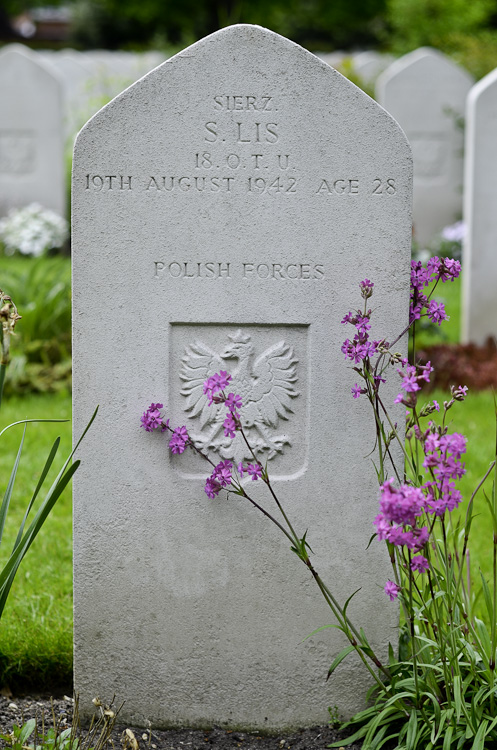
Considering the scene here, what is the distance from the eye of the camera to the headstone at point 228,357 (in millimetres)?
2283

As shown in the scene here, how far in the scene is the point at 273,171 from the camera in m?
2.31

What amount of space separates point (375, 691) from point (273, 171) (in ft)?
4.78

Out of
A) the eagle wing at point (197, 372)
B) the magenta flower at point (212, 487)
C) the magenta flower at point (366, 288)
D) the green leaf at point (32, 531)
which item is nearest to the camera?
the green leaf at point (32, 531)

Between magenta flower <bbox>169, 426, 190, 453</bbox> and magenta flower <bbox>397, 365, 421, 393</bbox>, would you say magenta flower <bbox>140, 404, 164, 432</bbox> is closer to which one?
magenta flower <bbox>169, 426, 190, 453</bbox>

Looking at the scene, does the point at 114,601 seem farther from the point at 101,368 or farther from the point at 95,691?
the point at 101,368

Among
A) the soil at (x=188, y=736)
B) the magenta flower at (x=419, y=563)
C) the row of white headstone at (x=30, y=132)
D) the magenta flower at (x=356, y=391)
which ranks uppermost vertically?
the row of white headstone at (x=30, y=132)

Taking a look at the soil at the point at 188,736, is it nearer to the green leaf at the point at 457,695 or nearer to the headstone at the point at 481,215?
the green leaf at the point at 457,695

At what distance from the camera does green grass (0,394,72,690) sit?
2.62 metres

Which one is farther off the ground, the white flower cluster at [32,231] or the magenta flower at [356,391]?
the white flower cluster at [32,231]

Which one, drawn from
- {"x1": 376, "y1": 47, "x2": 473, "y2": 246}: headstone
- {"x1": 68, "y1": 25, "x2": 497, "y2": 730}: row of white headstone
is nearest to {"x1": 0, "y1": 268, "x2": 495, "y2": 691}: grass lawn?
{"x1": 68, "y1": 25, "x2": 497, "y2": 730}: row of white headstone

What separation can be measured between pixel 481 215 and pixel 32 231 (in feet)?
16.4

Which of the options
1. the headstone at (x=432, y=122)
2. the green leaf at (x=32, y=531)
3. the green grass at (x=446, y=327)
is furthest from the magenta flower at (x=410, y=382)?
the headstone at (x=432, y=122)

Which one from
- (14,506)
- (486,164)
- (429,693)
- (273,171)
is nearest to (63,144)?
(486,164)

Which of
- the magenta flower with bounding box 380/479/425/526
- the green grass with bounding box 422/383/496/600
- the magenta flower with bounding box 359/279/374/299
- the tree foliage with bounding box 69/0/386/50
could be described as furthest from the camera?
the tree foliage with bounding box 69/0/386/50
